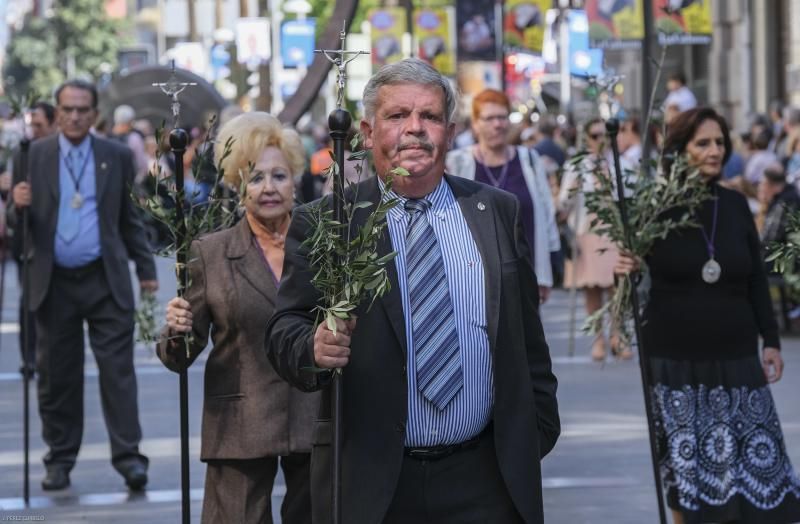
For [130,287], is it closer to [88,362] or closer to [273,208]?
[273,208]

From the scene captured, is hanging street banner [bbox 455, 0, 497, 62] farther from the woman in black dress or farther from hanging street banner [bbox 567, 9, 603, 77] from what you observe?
the woman in black dress

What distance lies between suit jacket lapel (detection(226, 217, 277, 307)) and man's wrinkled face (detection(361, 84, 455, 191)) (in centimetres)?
173

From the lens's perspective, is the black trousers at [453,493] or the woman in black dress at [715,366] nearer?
the black trousers at [453,493]

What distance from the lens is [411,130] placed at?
477 centimetres

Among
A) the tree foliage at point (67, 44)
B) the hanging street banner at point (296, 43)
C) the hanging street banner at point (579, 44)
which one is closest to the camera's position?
the hanging street banner at point (296, 43)

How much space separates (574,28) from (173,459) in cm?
3035

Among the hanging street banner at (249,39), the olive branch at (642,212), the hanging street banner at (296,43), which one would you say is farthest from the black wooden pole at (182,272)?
the hanging street banner at (249,39)

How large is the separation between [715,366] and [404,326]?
3.31 metres

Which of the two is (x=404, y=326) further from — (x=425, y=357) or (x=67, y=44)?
(x=67, y=44)

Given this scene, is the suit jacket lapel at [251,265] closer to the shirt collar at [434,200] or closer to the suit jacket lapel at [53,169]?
the shirt collar at [434,200]

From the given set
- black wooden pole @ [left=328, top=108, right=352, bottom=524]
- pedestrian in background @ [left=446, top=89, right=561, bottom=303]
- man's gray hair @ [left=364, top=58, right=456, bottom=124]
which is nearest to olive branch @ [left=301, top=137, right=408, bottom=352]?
black wooden pole @ [left=328, top=108, right=352, bottom=524]

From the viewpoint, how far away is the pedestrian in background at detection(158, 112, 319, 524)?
639 centimetres

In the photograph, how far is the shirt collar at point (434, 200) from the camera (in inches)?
192

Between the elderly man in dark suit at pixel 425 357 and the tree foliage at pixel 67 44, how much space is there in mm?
81826
